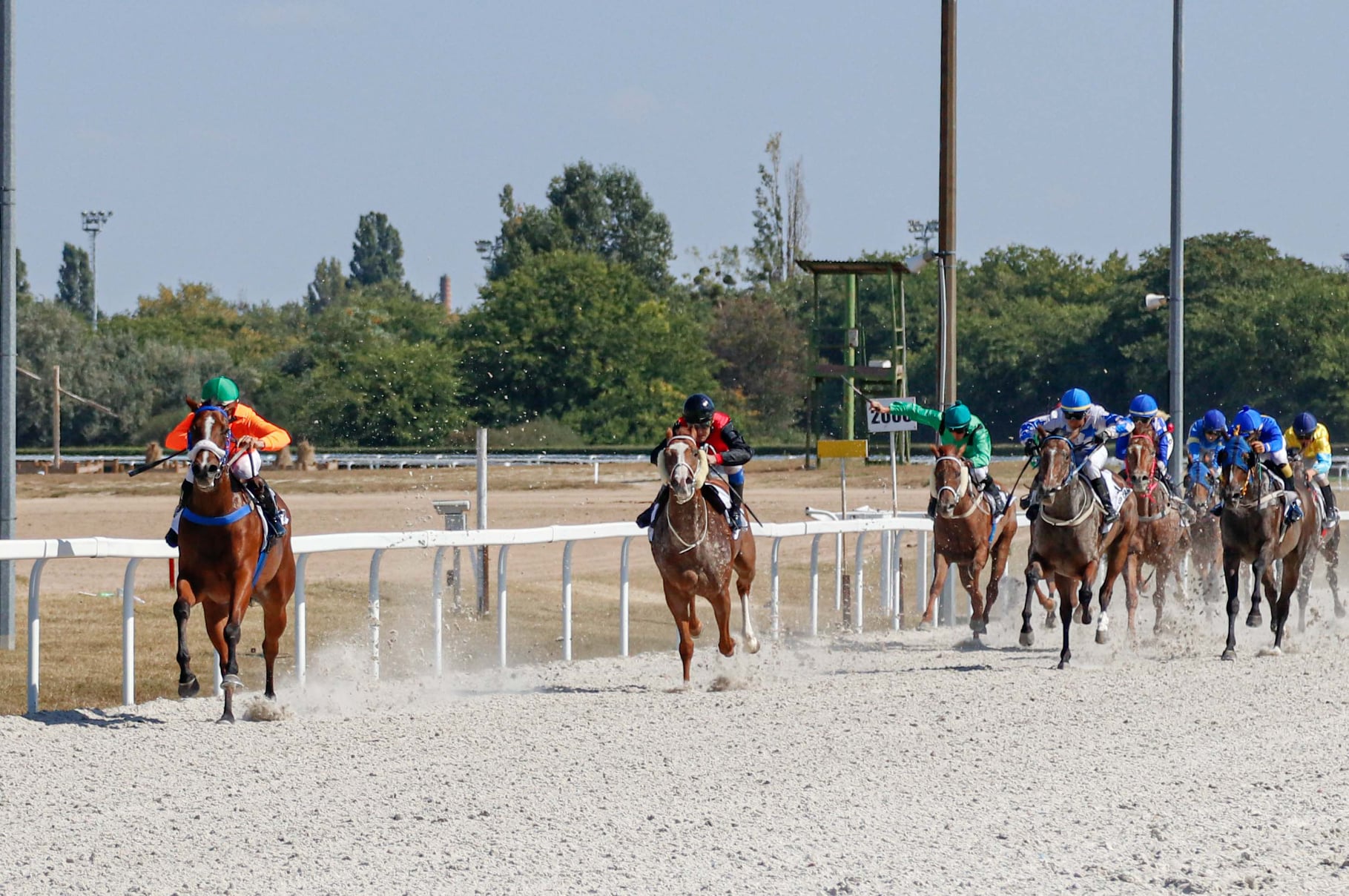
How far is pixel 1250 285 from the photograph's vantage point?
60.3m

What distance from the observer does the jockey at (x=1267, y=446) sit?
14664 mm

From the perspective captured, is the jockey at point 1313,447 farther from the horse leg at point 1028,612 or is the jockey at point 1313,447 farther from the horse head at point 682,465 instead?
the horse head at point 682,465

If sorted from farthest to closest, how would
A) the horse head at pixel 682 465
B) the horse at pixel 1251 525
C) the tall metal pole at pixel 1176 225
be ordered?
the tall metal pole at pixel 1176 225 → the horse at pixel 1251 525 → the horse head at pixel 682 465

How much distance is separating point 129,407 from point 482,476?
5062cm

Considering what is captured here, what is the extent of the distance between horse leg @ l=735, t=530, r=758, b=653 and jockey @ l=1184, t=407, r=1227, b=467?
403 centimetres

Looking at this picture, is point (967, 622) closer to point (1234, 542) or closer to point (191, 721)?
point (1234, 542)

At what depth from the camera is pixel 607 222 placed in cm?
8781

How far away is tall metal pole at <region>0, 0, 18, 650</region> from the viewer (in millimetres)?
12688

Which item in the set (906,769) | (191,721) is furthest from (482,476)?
(906,769)

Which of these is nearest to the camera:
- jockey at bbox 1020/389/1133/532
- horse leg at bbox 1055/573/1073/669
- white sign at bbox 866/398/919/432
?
horse leg at bbox 1055/573/1073/669

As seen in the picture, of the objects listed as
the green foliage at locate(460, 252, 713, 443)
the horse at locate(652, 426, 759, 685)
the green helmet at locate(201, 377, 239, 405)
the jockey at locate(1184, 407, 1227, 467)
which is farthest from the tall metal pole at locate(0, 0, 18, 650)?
the green foliage at locate(460, 252, 713, 443)

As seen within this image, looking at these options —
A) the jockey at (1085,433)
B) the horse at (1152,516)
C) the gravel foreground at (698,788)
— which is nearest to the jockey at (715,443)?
the gravel foreground at (698,788)

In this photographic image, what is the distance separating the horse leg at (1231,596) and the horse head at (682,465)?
15.1 ft

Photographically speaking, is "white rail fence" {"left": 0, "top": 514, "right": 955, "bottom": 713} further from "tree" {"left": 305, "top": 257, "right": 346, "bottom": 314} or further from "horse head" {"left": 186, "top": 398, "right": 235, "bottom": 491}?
"tree" {"left": 305, "top": 257, "right": 346, "bottom": 314}
